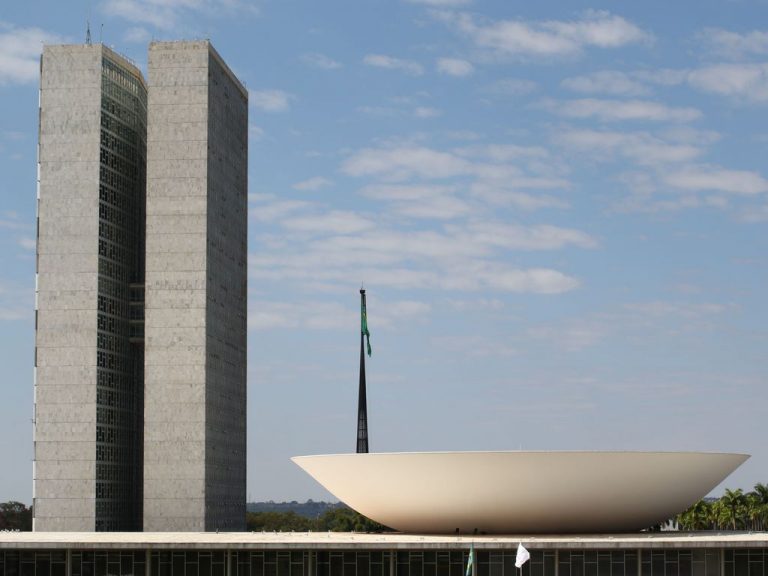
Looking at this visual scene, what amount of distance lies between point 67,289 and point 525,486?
48.5 m

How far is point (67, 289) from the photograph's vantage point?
108 metres

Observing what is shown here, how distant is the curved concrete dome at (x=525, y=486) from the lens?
73500 millimetres

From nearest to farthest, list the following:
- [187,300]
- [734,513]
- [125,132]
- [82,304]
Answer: [82,304] → [187,300] → [125,132] → [734,513]

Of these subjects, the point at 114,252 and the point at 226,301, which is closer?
the point at 114,252

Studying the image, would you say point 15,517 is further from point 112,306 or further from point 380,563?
point 380,563

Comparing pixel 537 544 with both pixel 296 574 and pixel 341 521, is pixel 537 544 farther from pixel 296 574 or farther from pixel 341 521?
pixel 341 521

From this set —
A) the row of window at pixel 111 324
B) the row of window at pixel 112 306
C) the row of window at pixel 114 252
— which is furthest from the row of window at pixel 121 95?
the row of window at pixel 111 324

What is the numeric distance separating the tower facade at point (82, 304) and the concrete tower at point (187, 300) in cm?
396

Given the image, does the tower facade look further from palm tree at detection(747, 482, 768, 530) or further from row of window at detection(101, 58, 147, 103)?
palm tree at detection(747, 482, 768, 530)

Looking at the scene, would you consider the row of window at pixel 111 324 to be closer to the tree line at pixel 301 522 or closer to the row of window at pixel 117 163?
the row of window at pixel 117 163

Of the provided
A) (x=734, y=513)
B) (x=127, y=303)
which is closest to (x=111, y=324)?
(x=127, y=303)

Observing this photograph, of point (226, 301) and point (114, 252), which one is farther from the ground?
point (114, 252)

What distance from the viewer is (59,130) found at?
10862 centimetres

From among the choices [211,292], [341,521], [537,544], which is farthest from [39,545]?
[341,521]
